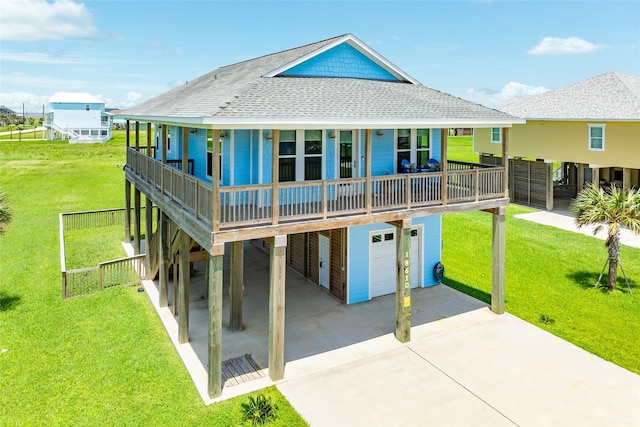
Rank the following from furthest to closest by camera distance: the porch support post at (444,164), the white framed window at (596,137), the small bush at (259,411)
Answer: the white framed window at (596,137), the porch support post at (444,164), the small bush at (259,411)

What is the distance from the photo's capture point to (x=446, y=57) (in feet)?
135

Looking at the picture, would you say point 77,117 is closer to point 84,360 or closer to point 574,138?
point 574,138

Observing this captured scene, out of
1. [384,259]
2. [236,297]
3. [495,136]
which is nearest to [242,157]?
[236,297]

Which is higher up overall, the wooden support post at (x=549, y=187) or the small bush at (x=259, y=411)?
the wooden support post at (x=549, y=187)

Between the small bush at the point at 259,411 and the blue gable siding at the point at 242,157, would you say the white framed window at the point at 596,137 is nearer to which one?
the blue gable siding at the point at 242,157

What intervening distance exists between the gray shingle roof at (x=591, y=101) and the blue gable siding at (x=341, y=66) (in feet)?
51.3

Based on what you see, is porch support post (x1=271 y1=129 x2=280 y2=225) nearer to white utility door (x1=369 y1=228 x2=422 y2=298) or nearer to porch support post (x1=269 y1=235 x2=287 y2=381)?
porch support post (x1=269 y1=235 x2=287 y2=381)

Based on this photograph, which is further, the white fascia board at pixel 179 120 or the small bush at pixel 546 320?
the small bush at pixel 546 320

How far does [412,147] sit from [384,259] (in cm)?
378

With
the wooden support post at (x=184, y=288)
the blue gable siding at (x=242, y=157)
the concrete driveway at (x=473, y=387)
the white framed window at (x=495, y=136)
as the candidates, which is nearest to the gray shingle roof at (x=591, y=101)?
the white framed window at (x=495, y=136)

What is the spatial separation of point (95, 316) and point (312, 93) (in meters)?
9.22

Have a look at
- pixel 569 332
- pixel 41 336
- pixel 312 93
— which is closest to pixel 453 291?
pixel 569 332

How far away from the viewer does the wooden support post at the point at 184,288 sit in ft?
37.3

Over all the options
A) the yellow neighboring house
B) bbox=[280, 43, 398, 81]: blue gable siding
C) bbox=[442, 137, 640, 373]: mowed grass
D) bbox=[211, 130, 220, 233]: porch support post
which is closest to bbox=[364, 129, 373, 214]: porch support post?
bbox=[211, 130, 220, 233]: porch support post
